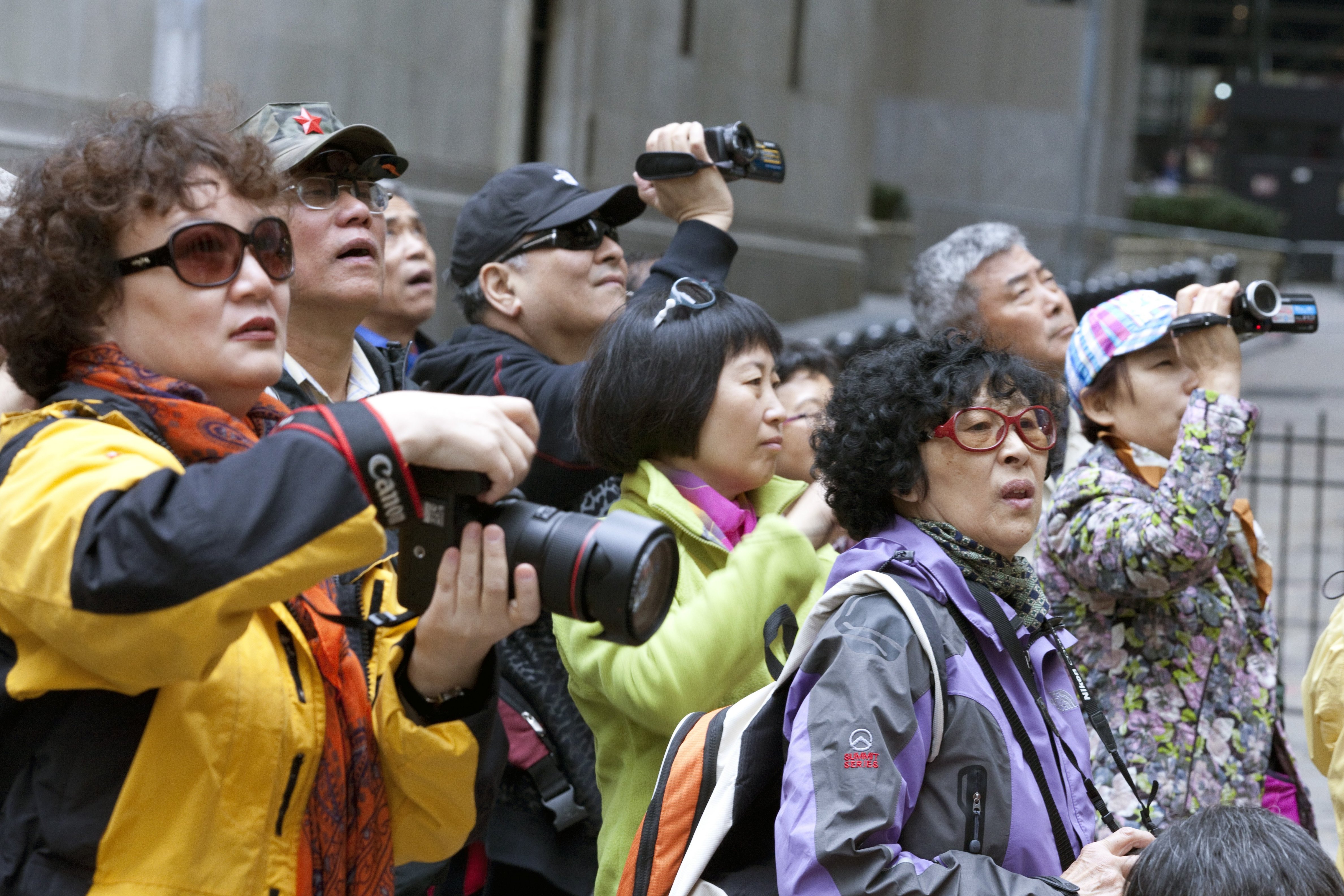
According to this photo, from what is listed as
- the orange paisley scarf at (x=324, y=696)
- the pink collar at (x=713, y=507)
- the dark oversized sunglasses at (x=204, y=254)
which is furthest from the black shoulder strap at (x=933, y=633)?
the dark oversized sunglasses at (x=204, y=254)

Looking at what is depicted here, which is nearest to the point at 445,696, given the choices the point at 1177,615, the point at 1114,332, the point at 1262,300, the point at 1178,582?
the point at 1178,582

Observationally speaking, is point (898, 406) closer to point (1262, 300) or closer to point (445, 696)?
point (445, 696)

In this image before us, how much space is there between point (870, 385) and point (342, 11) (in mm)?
9399

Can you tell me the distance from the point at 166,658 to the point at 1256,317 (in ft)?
9.29

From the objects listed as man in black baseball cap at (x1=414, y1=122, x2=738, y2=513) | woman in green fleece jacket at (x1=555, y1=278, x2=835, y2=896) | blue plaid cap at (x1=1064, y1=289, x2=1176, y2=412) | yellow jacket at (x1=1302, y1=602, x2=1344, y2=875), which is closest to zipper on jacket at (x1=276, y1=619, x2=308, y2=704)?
woman in green fleece jacket at (x1=555, y1=278, x2=835, y2=896)

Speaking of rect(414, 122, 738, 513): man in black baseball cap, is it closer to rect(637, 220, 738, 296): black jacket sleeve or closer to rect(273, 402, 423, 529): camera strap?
rect(637, 220, 738, 296): black jacket sleeve

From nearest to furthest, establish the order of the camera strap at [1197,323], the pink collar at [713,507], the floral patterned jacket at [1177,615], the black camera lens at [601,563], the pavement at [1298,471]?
1. the black camera lens at [601,563]
2. the pink collar at [713,507]
3. the floral patterned jacket at [1177,615]
4. the camera strap at [1197,323]
5. the pavement at [1298,471]

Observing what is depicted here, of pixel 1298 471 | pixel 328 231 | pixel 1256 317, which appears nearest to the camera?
pixel 328 231

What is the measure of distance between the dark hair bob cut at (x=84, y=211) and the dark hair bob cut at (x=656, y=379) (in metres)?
1.08

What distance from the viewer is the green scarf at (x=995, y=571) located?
2.56 meters

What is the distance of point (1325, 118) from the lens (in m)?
34.3

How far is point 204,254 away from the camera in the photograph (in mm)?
1915

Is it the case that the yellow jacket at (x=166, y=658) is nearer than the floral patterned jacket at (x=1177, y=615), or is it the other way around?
the yellow jacket at (x=166, y=658)

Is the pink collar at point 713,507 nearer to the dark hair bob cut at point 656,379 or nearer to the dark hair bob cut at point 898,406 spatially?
the dark hair bob cut at point 656,379
